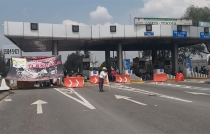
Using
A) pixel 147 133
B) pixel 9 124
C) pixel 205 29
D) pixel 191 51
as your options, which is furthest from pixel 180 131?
pixel 191 51

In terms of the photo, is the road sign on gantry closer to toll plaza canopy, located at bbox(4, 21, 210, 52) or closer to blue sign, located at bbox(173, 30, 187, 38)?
toll plaza canopy, located at bbox(4, 21, 210, 52)

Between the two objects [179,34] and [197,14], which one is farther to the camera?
[197,14]

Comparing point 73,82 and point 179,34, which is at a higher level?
point 179,34

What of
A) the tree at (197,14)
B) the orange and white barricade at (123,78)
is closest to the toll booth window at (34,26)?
the orange and white barricade at (123,78)

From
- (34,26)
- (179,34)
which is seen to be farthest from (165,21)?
(34,26)

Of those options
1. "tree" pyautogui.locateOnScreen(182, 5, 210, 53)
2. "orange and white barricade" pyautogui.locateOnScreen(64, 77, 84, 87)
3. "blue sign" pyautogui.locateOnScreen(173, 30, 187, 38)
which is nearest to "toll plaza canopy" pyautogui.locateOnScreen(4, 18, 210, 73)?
"blue sign" pyautogui.locateOnScreen(173, 30, 187, 38)

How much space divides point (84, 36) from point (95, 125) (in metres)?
25.5

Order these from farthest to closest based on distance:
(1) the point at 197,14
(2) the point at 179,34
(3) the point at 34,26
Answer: (1) the point at 197,14 < (2) the point at 179,34 < (3) the point at 34,26

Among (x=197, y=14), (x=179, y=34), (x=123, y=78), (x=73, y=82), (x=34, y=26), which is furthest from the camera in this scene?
(x=197, y=14)

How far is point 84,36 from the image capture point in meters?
32.9

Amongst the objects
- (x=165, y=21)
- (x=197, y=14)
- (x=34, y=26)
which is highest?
(x=197, y=14)

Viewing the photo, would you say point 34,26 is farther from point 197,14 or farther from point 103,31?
point 197,14

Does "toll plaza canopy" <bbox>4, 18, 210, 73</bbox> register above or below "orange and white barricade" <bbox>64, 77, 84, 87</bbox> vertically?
above

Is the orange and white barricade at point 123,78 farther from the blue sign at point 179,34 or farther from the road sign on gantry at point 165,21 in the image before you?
the blue sign at point 179,34
